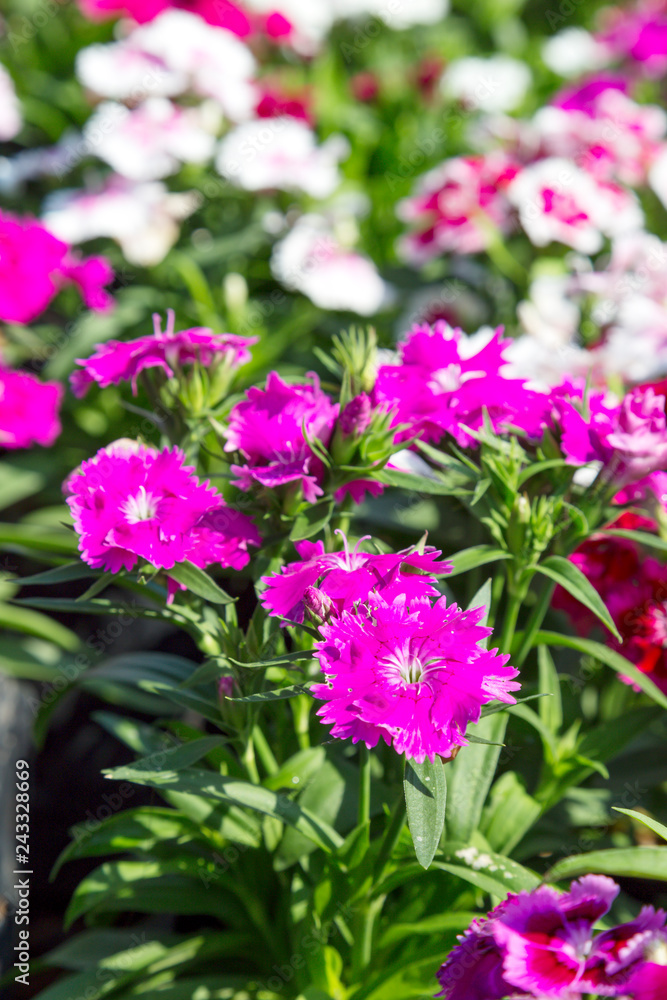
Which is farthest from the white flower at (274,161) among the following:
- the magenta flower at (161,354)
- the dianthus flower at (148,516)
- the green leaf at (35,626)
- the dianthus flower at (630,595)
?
the dianthus flower at (148,516)

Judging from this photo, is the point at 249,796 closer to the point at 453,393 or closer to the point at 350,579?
the point at 350,579

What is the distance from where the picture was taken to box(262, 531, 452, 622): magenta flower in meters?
0.77

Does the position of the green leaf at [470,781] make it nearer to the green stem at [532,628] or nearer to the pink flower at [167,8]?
the green stem at [532,628]

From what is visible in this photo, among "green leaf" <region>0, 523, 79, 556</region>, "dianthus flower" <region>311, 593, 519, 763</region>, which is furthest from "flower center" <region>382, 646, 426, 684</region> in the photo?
"green leaf" <region>0, 523, 79, 556</region>

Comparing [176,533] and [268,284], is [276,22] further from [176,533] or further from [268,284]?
[176,533]

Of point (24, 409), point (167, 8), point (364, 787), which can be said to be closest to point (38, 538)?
point (24, 409)

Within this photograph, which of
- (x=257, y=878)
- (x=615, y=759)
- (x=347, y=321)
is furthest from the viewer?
(x=347, y=321)

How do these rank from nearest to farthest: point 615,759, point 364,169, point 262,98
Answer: point 615,759
point 262,98
point 364,169

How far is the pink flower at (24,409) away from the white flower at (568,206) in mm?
1246

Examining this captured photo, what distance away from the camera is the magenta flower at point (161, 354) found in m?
1.07

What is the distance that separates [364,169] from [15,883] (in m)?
2.57

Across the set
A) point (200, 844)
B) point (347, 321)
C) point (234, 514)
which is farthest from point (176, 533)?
point (347, 321)

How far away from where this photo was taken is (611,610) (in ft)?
3.92

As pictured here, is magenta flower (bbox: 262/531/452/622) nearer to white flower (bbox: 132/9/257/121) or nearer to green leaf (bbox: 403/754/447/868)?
green leaf (bbox: 403/754/447/868)
